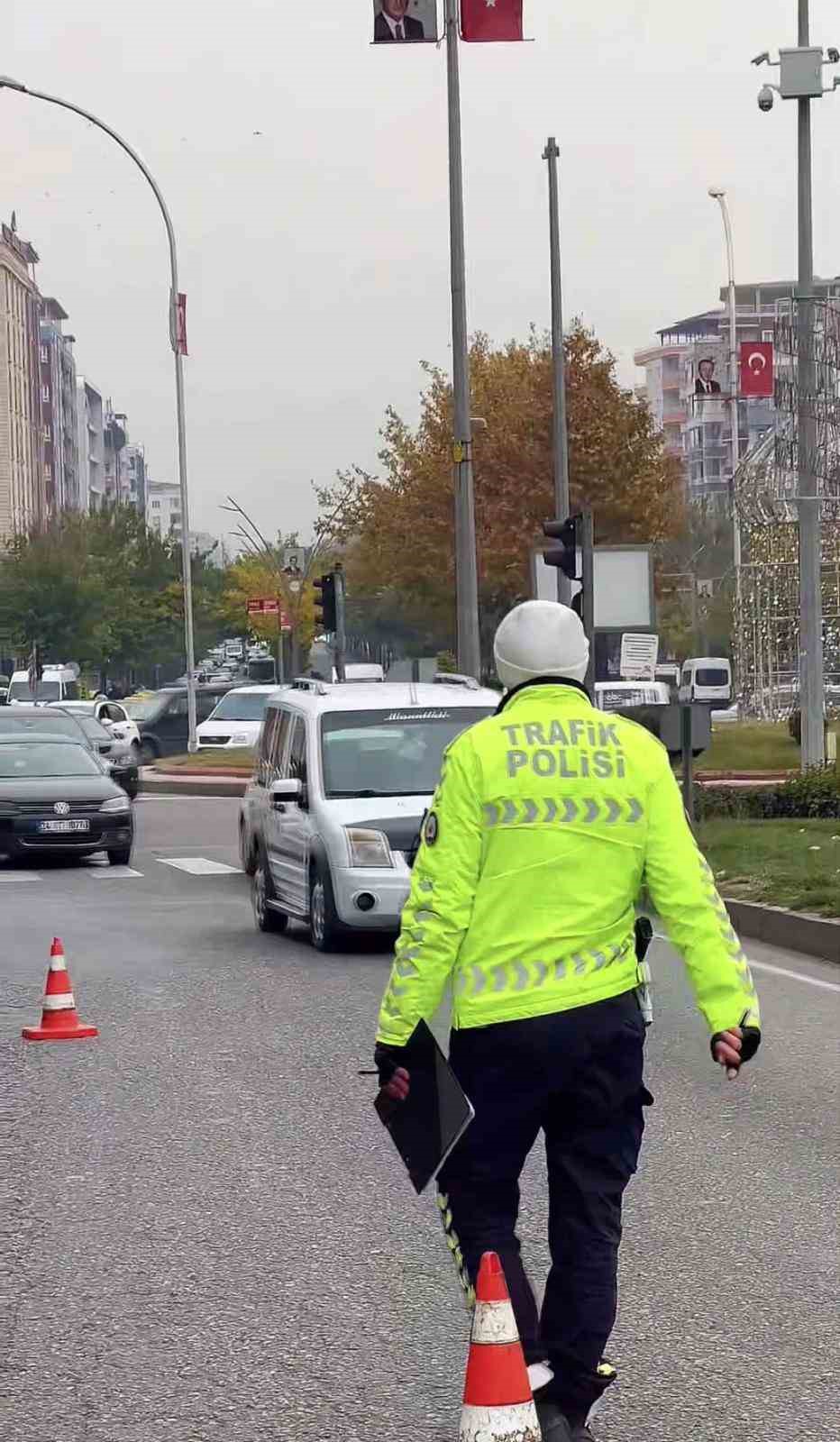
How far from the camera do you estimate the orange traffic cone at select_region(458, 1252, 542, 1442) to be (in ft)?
14.2

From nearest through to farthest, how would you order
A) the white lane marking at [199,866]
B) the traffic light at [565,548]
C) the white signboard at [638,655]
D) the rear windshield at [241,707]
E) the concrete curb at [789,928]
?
the concrete curb at [789,928]
the traffic light at [565,548]
the white lane marking at [199,866]
the white signboard at [638,655]
the rear windshield at [241,707]

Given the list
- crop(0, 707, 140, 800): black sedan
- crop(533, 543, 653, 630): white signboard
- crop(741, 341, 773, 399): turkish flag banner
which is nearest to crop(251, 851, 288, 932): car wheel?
crop(533, 543, 653, 630): white signboard

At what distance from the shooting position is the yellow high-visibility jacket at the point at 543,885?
464 centimetres

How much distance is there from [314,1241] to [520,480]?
52588 mm

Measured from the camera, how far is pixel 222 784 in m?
38.5

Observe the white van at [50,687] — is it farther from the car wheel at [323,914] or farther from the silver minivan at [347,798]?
the car wheel at [323,914]

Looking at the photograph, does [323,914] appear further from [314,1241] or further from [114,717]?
[114,717]

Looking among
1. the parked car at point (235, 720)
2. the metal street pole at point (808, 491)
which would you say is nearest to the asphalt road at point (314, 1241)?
the metal street pole at point (808, 491)

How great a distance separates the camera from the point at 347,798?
15555 mm

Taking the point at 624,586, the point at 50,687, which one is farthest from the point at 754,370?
the point at 50,687

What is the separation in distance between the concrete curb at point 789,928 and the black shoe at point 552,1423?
984 cm

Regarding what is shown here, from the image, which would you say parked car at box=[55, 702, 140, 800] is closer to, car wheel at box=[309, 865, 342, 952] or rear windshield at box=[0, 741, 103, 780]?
rear windshield at box=[0, 741, 103, 780]

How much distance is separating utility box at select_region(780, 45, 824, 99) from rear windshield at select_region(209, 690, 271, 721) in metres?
22.0

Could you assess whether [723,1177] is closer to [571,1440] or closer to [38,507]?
[571,1440]
